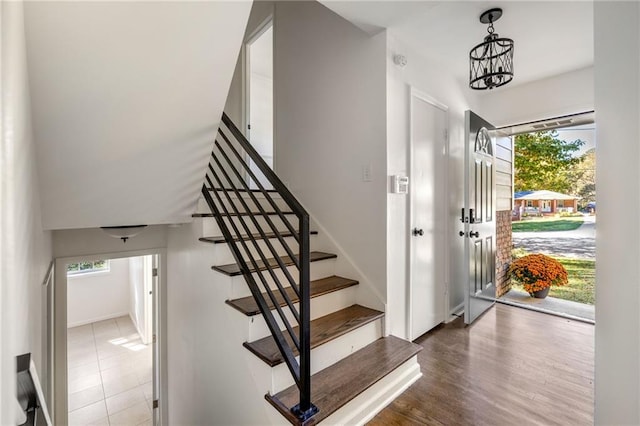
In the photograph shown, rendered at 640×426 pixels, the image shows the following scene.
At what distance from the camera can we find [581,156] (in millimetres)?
4012

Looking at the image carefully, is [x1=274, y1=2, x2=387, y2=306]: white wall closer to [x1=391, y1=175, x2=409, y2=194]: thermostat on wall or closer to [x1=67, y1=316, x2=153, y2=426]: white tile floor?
[x1=391, y1=175, x2=409, y2=194]: thermostat on wall

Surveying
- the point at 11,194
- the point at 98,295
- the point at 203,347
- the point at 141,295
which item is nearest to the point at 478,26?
the point at 11,194

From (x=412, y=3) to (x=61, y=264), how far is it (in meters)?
3.29

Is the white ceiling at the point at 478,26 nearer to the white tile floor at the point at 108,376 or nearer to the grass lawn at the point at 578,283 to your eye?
the grass lawn at the point at 578,283

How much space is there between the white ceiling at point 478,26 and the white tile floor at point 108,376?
178 inches

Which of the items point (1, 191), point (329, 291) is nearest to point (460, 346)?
point (329, 291)

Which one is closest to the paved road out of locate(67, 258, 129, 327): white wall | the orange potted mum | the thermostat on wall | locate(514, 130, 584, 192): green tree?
the orange potted mum

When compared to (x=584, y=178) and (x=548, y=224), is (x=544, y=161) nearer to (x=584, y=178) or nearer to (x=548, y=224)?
(x=584, y=178)

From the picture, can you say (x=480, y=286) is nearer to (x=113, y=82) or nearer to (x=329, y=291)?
(x=329, y=291)

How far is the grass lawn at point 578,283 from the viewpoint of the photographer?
3842 mm

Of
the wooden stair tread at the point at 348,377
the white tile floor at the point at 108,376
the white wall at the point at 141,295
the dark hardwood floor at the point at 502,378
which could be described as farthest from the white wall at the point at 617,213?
the white wall at the point at 141,295

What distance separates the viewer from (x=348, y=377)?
1.74 meters

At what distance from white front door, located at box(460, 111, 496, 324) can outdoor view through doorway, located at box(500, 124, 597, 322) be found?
2.60 ft

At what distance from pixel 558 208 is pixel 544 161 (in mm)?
731
